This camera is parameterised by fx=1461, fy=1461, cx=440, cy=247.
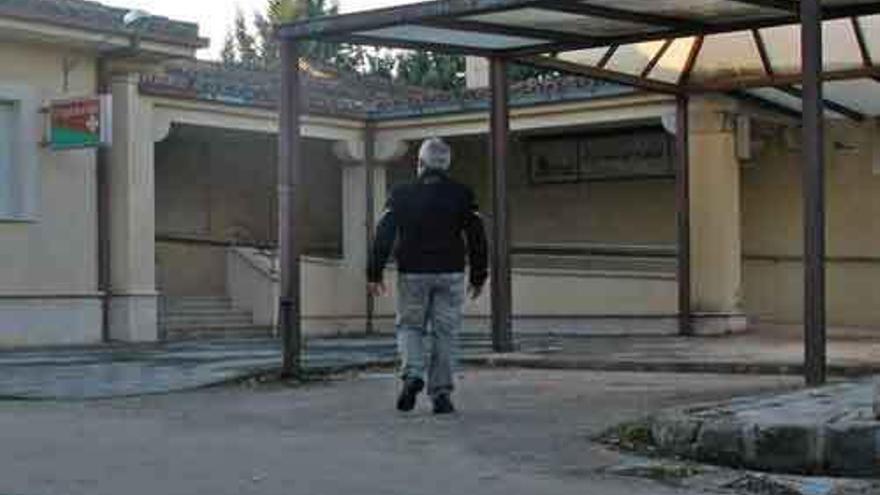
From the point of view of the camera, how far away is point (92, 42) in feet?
60.1

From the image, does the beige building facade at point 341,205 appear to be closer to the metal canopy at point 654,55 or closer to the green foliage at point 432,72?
the metal canopy at point 654,55

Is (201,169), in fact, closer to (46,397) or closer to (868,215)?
(868,215)

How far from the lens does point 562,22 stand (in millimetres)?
13469

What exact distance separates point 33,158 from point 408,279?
31.6ft

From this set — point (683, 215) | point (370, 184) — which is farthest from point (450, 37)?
point (370, 184)

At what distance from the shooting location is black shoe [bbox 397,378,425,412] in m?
9.84

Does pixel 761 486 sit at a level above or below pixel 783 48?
below

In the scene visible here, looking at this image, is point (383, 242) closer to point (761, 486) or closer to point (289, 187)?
point (289, 187)

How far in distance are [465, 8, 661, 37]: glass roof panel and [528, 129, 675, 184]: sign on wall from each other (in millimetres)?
7746

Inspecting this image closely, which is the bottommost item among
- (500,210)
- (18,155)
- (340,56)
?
(500,210)

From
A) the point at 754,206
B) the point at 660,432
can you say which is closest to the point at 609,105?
the point at 754,206

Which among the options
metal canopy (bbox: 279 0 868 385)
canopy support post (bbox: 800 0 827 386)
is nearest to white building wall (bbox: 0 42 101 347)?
metal canopy (bbox: 279 0 868 385)

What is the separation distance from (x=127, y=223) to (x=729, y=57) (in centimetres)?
801

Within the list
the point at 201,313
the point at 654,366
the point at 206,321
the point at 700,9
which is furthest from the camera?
the point at 201,313
